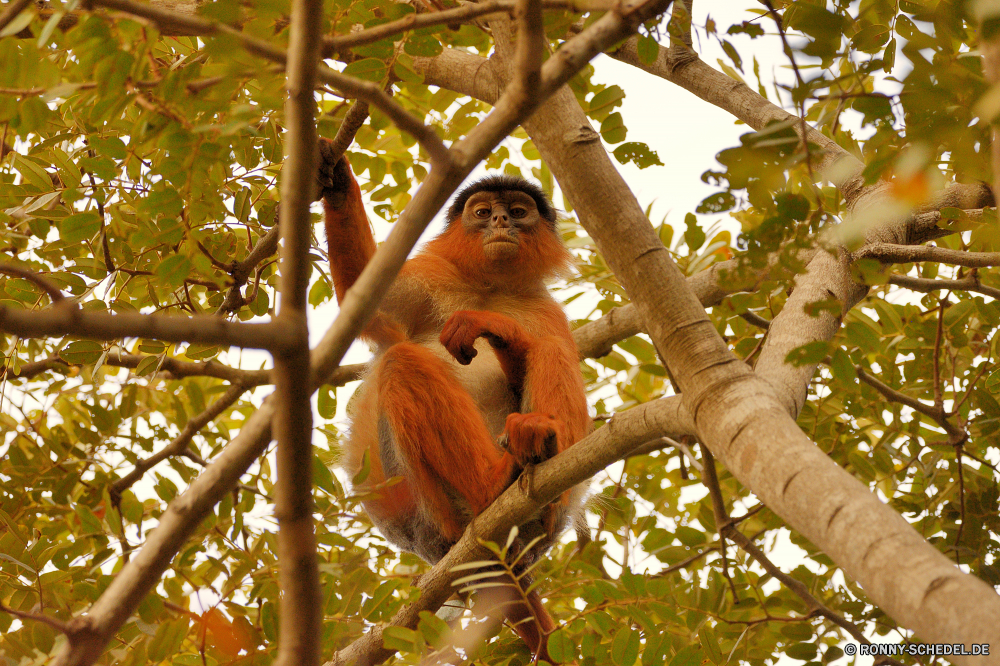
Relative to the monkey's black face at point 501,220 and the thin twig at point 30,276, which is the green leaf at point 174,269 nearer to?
the thin twig at point 30,276

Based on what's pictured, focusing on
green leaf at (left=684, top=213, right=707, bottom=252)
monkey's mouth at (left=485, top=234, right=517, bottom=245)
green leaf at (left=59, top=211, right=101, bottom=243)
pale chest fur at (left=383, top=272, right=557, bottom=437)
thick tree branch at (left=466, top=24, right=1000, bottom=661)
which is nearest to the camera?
thick tree branch at (left=466, top=24, right=1000, bottom=661)

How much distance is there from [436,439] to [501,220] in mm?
1889

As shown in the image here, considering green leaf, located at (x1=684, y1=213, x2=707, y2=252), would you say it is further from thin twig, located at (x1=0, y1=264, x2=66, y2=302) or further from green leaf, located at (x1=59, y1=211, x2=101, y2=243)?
thin twig, located at (x1=0, y1=264, x2=66, y2=302)

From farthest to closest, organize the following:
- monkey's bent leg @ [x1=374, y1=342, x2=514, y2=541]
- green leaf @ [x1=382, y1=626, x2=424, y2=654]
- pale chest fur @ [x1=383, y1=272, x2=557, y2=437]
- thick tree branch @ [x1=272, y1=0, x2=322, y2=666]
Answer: pale chest fur @ [x1=383, y1=272, x2=557, y2=437], monkey's bent leg @ [x1=374, y1=342, x2=514, y2=541], green leaf @ [x1=382, y1=626, x2=424, y2=654], thick tree branch @ [x1=272, y1=0, x2=322, y2=666]

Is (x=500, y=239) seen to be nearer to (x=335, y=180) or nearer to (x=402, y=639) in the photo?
(x=335, y=180)

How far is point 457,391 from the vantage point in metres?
4.47

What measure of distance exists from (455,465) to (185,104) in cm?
237

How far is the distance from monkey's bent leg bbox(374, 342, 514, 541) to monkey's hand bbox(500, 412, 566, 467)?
0.31m

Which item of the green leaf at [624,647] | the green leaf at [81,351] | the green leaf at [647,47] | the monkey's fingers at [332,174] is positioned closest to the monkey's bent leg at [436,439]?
the monkey's fingers at [332,174]

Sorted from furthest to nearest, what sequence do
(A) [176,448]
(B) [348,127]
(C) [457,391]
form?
(C) [457,391], (A) [176,448], (B) [348,127]

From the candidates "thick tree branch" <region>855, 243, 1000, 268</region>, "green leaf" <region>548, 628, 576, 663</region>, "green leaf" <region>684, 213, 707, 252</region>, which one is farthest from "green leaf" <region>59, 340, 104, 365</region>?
"thick tree branch" <region>855, 243, 1000, 268</region>

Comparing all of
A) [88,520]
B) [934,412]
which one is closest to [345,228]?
[88,520]

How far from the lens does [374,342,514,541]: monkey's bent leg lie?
4262mm

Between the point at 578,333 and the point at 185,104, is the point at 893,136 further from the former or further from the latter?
the point at 578,333
